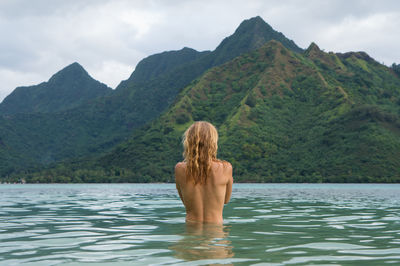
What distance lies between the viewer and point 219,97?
178 m

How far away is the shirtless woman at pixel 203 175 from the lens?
9.32 m

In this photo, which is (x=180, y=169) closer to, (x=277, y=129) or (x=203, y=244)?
(x=203, y=244)

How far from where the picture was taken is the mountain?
11894cm

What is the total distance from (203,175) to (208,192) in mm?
424

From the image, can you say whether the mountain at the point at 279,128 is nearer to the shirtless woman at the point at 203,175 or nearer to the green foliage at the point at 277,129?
the green foliage at the point at 277,129

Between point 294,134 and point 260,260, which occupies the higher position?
point 294,134

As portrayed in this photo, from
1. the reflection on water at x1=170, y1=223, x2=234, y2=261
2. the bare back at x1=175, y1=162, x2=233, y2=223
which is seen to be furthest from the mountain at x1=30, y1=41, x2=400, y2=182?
the reflection on water at x1=170, y1=223, x2=234, y2=261

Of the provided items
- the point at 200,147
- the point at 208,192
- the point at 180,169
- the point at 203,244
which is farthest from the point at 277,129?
the point at 203,244

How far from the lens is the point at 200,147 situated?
9344 millimetres

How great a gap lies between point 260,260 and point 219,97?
564 feet

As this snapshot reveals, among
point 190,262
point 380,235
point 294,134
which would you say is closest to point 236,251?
point 190,262

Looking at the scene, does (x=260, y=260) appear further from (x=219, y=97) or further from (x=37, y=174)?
(x=219, y=97)

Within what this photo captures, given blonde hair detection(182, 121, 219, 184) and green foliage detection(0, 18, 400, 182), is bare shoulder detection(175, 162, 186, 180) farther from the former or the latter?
green foliage detection(0, 18, 400, 182)

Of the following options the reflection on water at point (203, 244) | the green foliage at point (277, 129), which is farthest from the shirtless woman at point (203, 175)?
the green foliage at point (277, 129)
